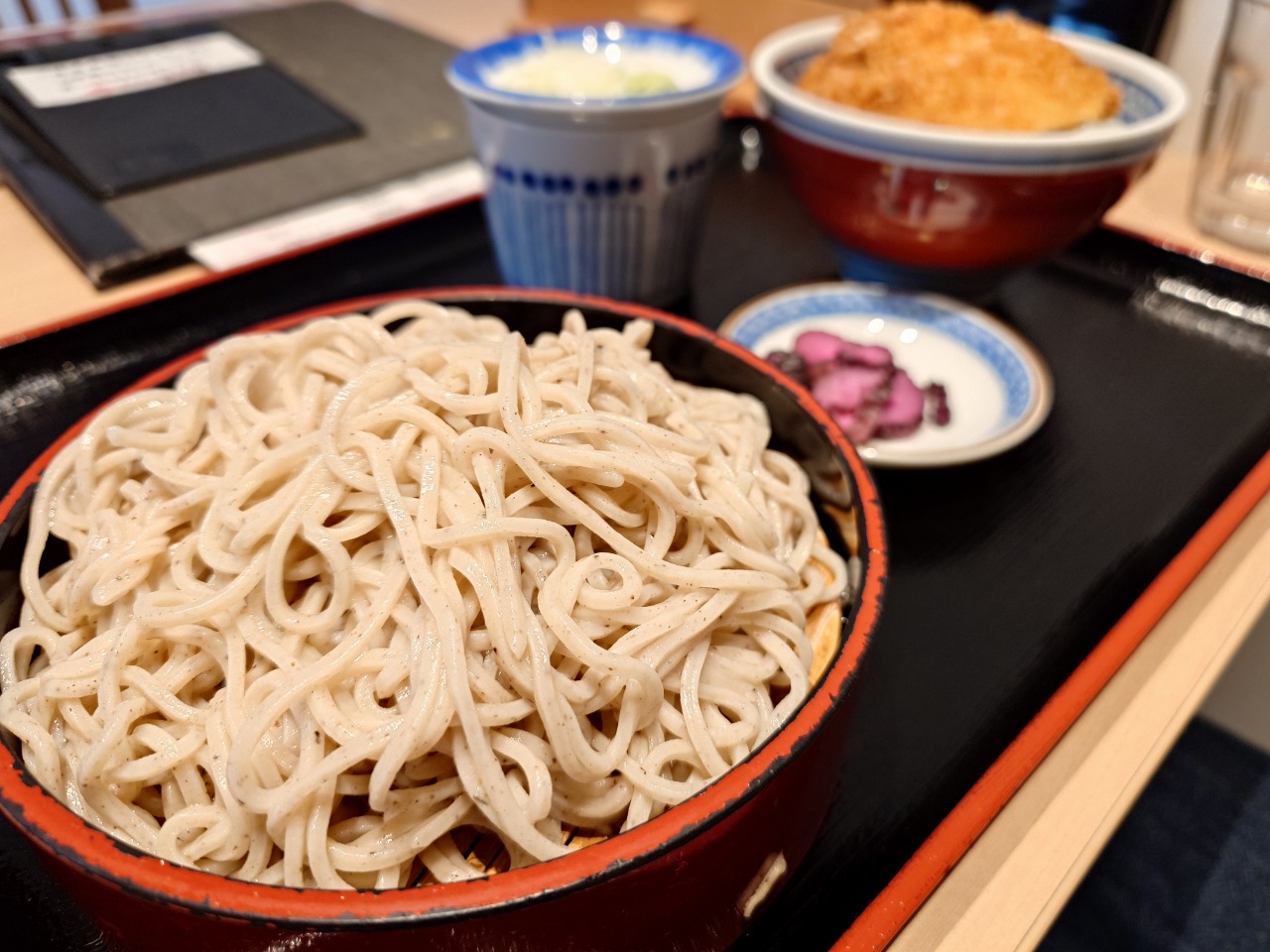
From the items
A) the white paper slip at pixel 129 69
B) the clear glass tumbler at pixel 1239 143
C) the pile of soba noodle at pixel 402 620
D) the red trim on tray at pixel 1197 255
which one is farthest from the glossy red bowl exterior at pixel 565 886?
the white paper slip at pixel 129 69

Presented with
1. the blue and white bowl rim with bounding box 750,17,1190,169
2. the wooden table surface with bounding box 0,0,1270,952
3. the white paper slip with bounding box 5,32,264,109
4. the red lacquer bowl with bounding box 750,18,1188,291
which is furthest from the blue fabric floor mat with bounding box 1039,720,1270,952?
the white paper slip with bounding box 5,32,264,109

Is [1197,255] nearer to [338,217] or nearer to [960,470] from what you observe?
[960,470]

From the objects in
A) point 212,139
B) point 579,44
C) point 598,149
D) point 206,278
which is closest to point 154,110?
point 212,139

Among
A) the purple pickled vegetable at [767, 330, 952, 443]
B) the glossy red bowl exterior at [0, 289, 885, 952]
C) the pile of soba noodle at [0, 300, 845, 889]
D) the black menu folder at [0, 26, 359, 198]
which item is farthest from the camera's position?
the black menu folder at [0, 26, 359, 198]

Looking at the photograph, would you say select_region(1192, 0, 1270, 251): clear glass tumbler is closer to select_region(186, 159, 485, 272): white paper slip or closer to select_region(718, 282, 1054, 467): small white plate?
select_region(718, 282, 1054, 467): small white plate

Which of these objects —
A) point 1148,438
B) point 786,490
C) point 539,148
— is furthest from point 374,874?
point 1148,438

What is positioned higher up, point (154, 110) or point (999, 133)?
point (999, 133)
